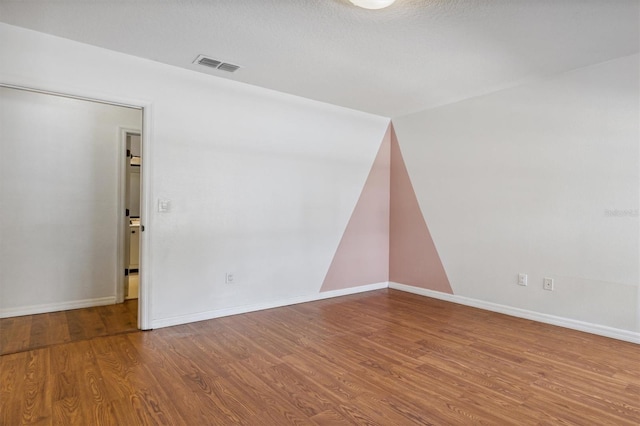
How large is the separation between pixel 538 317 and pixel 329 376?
246 centimetres

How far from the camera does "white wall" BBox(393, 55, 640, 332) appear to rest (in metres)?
3.07

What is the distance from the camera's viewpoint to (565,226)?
3398 millimetres

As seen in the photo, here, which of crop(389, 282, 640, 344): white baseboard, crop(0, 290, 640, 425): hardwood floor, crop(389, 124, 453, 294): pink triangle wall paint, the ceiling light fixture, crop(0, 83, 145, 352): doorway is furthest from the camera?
crop(389, 124, 453, 294): pink triangle wall paint

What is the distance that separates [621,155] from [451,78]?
5.32 ft

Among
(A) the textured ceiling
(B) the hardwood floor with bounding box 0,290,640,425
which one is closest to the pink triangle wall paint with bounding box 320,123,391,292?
(B) the hardwood floor with bounding box 0,290,640,425

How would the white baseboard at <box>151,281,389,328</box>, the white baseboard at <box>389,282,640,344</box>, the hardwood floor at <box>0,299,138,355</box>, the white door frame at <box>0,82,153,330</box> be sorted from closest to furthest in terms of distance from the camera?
the hardwood floor at <box>0,299,138,355</box> < the white baseboard at <box>389,282,640,344</box> < the white door frame at <box>0,82,153,330</box> < the white baseboard at <box>151,281,389,328</box>

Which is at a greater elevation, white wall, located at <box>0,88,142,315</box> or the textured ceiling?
the textured ceiling

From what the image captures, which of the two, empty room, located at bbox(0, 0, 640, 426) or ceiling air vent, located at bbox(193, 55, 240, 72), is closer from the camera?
empty room, located at bbox(0, 0, 640, 426)

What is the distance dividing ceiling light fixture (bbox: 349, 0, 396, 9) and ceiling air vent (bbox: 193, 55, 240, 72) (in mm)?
1465

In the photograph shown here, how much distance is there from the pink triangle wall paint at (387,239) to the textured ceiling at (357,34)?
160 cm

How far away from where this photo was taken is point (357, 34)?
264 cm

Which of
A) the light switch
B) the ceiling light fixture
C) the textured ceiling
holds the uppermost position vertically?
the textured ceiling

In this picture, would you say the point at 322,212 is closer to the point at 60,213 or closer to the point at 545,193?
the point at 545,193

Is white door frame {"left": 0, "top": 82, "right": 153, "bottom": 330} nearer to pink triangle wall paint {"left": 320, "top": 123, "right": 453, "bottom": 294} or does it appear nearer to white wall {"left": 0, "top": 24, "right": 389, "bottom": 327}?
white wall {"left": 0, "top": 24, "right": 389, "bottom": 327}
